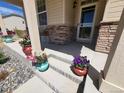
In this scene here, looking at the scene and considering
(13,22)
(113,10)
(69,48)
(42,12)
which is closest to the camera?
Answer: (113,10)

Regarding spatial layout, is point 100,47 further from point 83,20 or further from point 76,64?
point 83,20

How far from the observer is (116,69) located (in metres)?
1.33

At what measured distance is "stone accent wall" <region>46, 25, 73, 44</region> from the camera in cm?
449

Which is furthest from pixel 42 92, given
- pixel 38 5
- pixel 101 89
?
pixel 38 5

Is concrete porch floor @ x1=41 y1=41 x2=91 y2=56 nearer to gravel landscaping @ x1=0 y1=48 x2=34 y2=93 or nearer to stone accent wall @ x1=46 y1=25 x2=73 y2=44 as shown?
stone accent wall @ x1=46 y1=25 x2=73 y2=44

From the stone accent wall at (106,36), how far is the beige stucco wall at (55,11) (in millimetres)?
2102

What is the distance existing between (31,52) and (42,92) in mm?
1524

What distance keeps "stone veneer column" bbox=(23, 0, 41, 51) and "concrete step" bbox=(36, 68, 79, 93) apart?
991mm

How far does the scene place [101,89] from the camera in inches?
60.6

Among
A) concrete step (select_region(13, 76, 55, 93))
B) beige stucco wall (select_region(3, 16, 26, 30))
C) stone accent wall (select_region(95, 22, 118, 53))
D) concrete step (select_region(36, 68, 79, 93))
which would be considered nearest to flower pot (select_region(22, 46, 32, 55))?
concrete step (select_region(36, 68, 79, 93))

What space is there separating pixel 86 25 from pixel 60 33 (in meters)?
1.45

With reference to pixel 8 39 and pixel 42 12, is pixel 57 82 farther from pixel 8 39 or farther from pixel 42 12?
pixel 42 12

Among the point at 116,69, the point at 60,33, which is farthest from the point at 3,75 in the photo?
the point at 116,69

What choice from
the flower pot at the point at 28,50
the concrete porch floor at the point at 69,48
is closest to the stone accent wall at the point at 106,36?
the concrete porch floor at the point at 69,48
